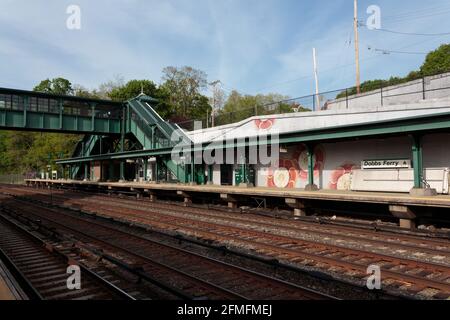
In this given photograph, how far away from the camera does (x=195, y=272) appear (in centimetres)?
745

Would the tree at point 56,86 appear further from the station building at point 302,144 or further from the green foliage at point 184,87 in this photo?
the station building at point 302,144

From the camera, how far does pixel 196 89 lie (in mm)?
74875

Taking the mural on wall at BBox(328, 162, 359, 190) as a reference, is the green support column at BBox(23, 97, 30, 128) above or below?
above

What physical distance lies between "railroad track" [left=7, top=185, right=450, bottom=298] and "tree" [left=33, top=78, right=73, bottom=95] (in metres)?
98.7

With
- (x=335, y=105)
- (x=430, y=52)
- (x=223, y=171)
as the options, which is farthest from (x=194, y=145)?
(x=430, y=52)

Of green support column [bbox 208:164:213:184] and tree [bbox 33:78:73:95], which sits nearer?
green support column [bbox 208:164:213:184]

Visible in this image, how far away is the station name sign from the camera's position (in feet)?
51.3

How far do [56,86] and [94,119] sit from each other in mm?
72545

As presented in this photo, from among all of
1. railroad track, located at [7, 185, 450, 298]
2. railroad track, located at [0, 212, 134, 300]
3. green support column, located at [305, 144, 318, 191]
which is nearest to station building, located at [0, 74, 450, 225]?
green support column, located at [305, 144, 318, 191]

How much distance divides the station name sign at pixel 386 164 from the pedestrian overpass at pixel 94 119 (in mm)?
14874

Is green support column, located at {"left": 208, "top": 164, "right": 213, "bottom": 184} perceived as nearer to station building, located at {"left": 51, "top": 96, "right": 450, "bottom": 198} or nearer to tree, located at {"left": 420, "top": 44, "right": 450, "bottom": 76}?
station building, located at {"left": 51, "top": 96, "right": 450, "bottom": 198}

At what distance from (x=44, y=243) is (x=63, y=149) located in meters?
67.5

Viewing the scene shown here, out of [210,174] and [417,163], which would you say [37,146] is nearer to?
[210,174]
